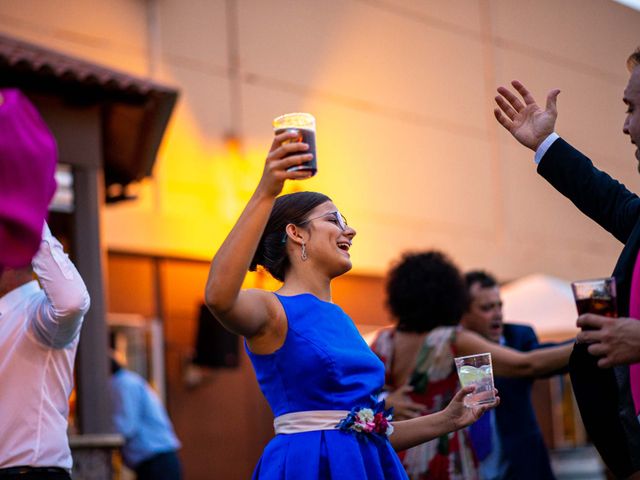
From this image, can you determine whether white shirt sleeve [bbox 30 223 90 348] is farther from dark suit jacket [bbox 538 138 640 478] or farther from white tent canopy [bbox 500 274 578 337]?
white tent canopy [bbox 500 274 578 337]

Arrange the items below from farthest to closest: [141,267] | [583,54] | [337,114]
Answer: [583,54] → [337,114] → [141,267]

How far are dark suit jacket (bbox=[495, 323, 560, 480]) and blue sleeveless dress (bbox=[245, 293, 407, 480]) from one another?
→ 2211mm

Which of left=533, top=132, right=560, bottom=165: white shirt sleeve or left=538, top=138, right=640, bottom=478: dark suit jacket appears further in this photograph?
left=533, top=132, right=560, bottom=165: white shirt sleeve

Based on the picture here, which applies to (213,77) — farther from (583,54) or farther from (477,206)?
(583,54)

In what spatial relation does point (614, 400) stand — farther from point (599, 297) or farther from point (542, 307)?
point (542, 307)

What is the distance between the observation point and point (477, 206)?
16734mm

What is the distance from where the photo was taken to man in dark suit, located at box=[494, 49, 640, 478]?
2863 millimetres

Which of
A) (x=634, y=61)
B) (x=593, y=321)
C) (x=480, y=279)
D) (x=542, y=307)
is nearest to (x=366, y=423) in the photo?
(x=593, y=321)

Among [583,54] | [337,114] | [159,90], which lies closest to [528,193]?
[583,54]

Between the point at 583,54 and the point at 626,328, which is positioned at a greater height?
the point at 583,54

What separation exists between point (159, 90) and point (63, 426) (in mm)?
4684

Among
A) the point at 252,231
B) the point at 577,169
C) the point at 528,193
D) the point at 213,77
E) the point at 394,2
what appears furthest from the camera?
the point at 528,193

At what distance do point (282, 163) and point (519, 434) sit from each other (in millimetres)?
3286

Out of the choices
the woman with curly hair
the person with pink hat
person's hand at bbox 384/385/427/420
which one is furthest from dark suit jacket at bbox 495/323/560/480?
the person with pink hat
